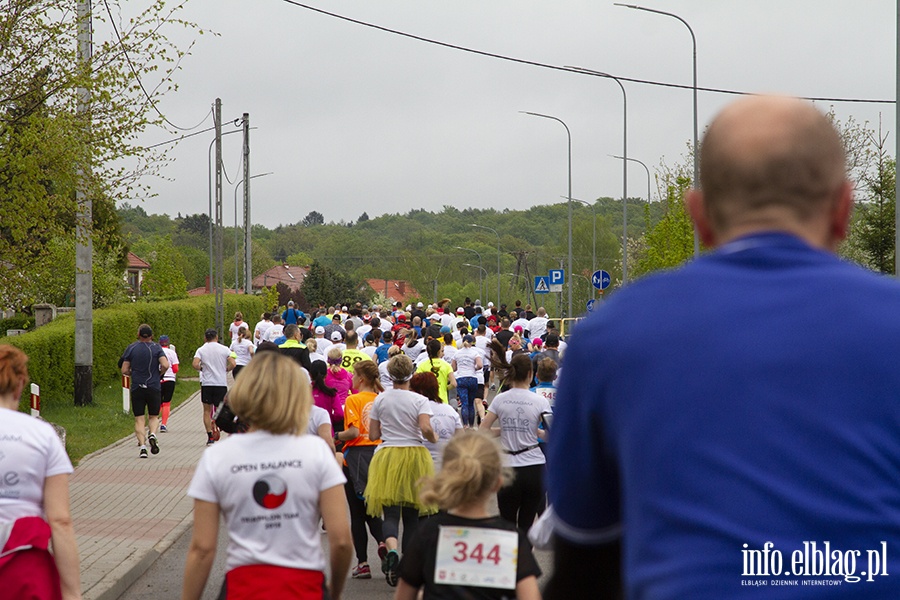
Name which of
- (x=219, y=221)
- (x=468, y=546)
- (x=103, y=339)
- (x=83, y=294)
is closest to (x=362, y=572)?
(x=468, y=546)

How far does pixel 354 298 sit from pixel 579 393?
105569 mm

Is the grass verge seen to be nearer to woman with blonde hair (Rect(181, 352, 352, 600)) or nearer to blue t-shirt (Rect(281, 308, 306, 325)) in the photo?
blue t-shirt (Rect(281, 308, 306, 325))

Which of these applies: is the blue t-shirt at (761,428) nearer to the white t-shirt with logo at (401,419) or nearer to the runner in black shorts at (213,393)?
the white t-shirt with logo at (401,419)

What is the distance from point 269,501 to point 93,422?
790 inches

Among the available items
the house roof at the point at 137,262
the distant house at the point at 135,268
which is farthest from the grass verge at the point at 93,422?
the house roof at the point at 137,262

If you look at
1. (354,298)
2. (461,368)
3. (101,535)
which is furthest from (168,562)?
(354,298)

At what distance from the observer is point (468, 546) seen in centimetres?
527

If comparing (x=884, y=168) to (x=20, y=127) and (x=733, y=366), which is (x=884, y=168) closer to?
(x=20, y=127)

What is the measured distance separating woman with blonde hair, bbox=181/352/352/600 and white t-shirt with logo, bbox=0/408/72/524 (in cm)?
65

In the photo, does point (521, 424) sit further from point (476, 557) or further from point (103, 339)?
point (103, 339)

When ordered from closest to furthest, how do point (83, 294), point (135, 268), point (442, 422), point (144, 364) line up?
1. point (442, 422)
2. point (144, 364)
3. point (83, 294)
4. point (135, 268)

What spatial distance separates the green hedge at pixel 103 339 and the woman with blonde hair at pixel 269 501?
18.5 metres

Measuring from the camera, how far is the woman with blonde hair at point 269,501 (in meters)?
4.73

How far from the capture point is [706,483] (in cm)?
167
